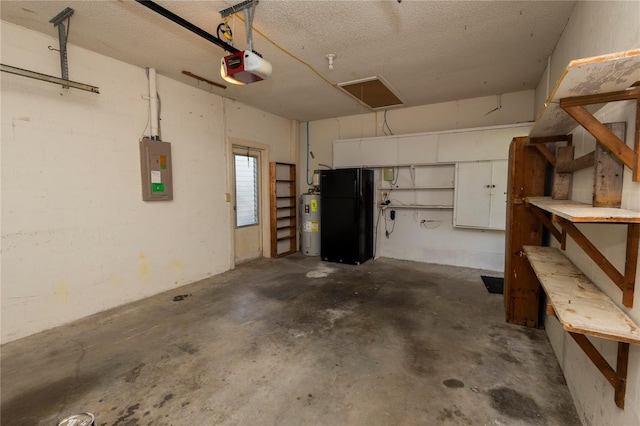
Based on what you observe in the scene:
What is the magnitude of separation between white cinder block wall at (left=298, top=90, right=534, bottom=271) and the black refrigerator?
48 cm

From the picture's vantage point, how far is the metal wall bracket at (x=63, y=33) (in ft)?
7.61

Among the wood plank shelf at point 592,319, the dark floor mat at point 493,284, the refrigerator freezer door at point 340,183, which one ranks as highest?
the refrigerator freezer door at point 340,183

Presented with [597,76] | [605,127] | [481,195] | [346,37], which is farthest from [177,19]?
[481,195]

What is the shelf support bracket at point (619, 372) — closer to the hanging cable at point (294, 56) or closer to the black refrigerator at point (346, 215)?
the hanging cable at point (294, 56)

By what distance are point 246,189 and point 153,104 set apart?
2.04 m

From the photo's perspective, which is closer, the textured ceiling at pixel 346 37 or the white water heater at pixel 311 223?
the textured ceiling at pixel 346 37

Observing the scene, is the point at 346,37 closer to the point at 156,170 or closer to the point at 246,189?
the point at 156,170

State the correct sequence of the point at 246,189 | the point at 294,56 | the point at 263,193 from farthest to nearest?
the point at 263,193
the point at 246,189
the point at 294,56

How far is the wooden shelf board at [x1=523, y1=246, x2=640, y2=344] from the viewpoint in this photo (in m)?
1.07

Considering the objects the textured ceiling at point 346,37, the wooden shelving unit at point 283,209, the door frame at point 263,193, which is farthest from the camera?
the wooden shelving unit at point 283,209

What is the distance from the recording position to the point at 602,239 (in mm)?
1486

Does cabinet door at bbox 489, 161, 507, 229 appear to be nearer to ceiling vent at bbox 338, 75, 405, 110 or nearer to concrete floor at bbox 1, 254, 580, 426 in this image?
concrete floor at bbox 1, 254, 580, 426

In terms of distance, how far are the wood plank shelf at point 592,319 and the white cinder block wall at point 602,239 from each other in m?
0.03

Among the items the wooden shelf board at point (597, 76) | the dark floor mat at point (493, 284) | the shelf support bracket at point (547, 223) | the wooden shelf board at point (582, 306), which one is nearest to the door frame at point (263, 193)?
the dark floor mat at point (493, 284)
